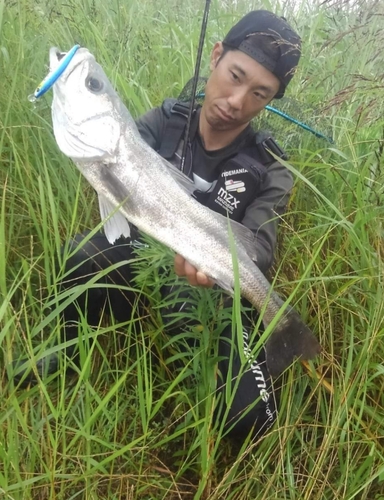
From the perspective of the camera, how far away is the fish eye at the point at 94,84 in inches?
65.5

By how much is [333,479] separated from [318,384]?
33cm

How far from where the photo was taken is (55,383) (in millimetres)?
1907

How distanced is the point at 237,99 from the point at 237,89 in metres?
0.06

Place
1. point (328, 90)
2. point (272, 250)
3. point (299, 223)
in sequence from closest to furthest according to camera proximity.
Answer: point (272, 250), point (299, 223), point (328, 90)

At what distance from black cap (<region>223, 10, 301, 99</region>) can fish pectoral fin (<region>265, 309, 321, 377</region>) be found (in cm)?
113

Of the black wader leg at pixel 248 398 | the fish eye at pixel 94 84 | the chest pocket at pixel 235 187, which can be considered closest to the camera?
the fish eye at pixel 94 84

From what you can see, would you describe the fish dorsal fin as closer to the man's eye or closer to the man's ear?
the man's eye

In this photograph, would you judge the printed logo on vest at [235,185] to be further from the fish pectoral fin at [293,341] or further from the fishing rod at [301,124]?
the fish pectoral fin at [293,341]

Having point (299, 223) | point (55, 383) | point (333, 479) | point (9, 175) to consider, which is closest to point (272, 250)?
point (299, 223)

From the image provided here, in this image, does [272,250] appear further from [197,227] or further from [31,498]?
[31,498]

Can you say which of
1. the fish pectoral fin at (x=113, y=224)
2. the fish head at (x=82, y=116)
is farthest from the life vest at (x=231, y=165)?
the fish head at (x=82, y=116)

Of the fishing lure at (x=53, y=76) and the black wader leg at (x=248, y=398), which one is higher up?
the fishing lure at (x=53, y=76)

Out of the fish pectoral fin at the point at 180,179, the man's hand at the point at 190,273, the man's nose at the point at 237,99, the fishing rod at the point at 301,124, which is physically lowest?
the man's hand at the point at 190,273

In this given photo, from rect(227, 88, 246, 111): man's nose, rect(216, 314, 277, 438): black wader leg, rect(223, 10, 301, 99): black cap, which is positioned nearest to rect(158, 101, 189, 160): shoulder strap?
rect(227, 88, 246, 111): man's nose
